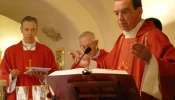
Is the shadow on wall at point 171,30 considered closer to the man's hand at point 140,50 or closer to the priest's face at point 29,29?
the man's hand at point 140,50

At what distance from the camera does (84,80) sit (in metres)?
1.91

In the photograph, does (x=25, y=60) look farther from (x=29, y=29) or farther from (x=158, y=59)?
(x=158, y=59)

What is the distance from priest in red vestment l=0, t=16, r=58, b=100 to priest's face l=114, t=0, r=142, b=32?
4.89ft

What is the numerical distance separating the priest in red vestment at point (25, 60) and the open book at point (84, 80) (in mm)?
1719

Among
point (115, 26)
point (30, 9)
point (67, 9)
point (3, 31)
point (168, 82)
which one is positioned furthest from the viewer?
point (3, 31)

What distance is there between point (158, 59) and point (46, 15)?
4.29 m

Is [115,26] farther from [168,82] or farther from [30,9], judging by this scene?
[168,82]

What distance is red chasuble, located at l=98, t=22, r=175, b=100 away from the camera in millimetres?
2184

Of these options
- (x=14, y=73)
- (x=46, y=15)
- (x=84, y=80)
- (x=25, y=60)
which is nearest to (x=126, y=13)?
(x=84, y=80)

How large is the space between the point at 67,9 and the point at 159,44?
3.53m

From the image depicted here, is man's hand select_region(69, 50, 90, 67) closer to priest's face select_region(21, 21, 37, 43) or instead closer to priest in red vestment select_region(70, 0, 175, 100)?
priest in red vestment select_region(70, 0, 175, 100)

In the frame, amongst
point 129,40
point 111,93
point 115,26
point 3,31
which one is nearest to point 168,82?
point 111,93

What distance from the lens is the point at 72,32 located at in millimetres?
6199

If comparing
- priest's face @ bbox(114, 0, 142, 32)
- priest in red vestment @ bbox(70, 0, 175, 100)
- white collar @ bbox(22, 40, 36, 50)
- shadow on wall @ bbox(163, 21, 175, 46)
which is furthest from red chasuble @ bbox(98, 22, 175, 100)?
white collar @ bbox(22, 40, 36, 50)
